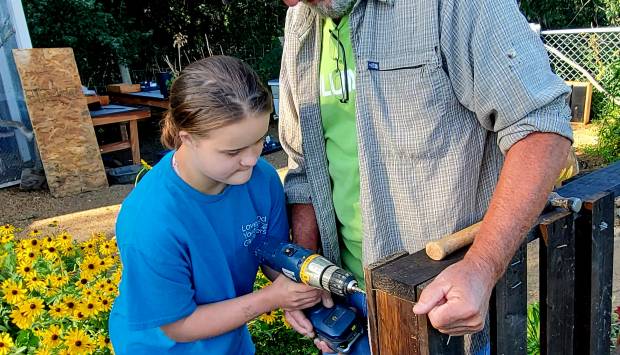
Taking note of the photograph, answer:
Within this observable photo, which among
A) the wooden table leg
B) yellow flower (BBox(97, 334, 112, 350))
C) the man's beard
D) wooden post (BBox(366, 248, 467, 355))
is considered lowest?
the wooden table leg

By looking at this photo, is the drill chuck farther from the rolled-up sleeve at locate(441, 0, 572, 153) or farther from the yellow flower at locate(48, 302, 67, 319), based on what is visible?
the yellow flower at locate(48, 302, 67, 319)

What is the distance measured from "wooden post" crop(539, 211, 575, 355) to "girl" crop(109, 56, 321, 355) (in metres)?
0.64

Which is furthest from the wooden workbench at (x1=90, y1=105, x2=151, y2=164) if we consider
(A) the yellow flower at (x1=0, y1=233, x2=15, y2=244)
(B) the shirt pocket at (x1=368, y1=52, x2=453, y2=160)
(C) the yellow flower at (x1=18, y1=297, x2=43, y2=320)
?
(B) the shirt pocket at (x1=368, y1=52, x2=453, y2=160)

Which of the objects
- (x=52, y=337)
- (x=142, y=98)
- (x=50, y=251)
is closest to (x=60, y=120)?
(x=142, y=98)

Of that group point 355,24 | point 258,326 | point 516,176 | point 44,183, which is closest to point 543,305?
point 516,176

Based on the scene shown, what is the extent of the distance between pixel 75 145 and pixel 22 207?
1084mm

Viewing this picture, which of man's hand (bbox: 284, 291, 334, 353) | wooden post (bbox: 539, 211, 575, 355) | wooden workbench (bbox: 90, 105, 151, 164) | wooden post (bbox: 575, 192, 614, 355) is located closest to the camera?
wooden post (bbox: 539, 211, 575, 355)

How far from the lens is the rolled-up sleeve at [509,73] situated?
1.42 m

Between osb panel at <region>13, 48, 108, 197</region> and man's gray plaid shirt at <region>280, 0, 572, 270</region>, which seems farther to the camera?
osb panel at <region>13, 48, 108, 197</region>

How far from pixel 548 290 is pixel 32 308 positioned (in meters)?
2.25

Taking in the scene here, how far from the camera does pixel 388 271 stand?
133cm

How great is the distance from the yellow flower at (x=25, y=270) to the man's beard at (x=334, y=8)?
2.11m

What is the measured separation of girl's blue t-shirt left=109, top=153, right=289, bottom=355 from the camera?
171 centimetres

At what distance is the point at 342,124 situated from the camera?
1894 millimetres
